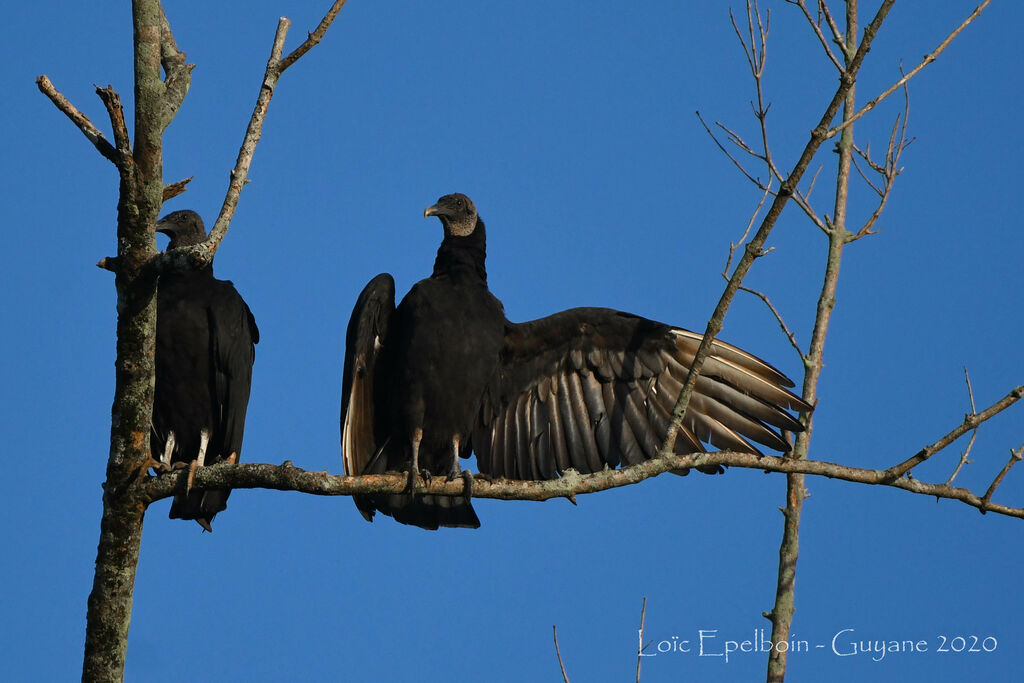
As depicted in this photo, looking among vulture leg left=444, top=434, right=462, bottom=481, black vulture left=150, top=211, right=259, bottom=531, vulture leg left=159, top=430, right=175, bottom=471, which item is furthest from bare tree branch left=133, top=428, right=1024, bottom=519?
vulture leg left=159, top=430, right=175, bottom=471

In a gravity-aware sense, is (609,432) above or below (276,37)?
below

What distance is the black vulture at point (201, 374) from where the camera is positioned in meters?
4.60

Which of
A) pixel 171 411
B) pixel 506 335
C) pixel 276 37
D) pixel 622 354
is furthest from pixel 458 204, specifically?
pixel 276 37

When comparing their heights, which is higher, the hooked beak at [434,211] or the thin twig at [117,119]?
the hooked beak at [434,211]

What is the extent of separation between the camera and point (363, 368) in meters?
4.50

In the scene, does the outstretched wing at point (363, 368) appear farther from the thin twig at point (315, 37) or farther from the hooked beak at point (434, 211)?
the thin twig at point (315, 37)

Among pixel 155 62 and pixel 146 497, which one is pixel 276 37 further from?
pixel 146 497

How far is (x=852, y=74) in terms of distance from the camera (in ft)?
9.73

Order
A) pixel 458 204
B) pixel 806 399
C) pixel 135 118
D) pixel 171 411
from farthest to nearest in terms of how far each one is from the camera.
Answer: pixel 458 204 < pixel 171 411 < pixel 806 399 < pixel 135 118

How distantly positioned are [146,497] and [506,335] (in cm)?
203

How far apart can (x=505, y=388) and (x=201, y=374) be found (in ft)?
4.22

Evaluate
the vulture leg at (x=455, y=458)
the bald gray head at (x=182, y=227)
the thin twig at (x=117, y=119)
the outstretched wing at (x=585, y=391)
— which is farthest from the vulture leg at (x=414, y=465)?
the bald gray head at (x=182, y=227)

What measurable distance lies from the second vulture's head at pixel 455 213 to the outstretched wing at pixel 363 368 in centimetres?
48

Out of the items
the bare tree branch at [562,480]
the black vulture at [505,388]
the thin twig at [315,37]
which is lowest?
the bare tree branch at [562,480]
